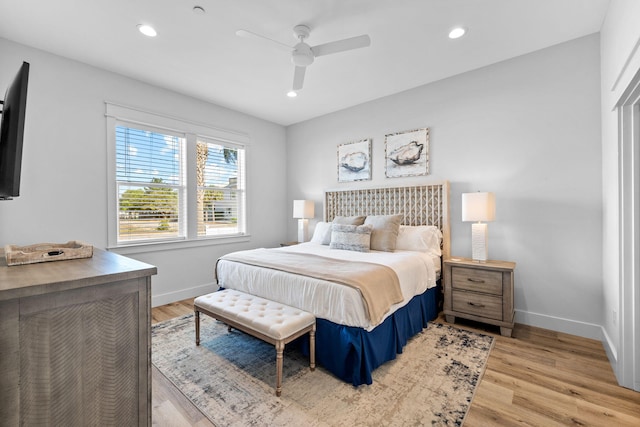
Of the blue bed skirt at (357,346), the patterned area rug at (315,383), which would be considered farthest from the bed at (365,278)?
the patterned area rug at (315,383)

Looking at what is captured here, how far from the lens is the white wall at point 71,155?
2.69m

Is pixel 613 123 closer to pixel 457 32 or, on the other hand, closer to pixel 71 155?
pixel 457 32

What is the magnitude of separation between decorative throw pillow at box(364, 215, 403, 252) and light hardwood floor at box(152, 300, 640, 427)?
136 cm

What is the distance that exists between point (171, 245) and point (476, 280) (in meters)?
3.68

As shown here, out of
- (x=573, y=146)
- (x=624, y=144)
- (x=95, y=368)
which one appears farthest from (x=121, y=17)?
(x=573, y=146)

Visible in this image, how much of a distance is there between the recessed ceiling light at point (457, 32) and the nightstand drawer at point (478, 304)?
250cm

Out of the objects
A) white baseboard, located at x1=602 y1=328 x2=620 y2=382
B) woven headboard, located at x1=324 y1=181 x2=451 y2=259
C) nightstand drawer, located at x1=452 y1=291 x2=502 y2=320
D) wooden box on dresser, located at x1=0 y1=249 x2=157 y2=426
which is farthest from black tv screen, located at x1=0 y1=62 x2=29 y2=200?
white baseboard, located at x1=602 y1=328 x2=620 y2=382

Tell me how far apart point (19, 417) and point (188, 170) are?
3429 mm

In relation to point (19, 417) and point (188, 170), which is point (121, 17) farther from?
point (19, 417)

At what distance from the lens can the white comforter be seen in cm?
201

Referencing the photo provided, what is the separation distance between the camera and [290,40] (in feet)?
8.79

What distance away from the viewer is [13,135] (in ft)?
3.73

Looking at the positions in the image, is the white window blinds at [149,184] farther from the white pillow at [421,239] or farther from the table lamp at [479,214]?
→ the table lamp at [479,214]

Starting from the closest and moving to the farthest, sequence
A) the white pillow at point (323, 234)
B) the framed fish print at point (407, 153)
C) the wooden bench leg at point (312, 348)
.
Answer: the wooden bench leg at point (312, 348)
the framed fish print at point (407, 153)
the white pillow at point (323, 234)
